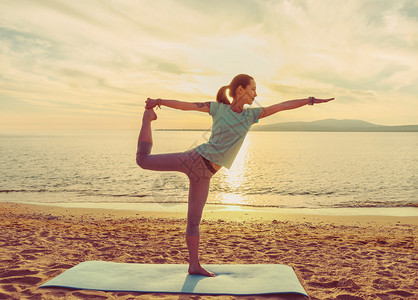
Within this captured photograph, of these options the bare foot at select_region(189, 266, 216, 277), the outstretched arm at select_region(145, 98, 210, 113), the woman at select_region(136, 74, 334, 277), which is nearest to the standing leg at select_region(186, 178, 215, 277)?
the woman at select_region(136, 74, 334, 277)

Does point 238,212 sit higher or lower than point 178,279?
lower

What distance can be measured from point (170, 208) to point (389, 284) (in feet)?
38.6

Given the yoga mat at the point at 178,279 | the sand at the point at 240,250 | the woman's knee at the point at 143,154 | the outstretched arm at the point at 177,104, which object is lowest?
the sand at the point at 240,250

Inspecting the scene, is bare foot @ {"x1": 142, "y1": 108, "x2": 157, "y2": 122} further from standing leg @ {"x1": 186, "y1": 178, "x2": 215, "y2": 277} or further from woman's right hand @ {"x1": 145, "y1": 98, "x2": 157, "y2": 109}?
standing leg @ {"x1": 186, "y1": 178, "x2": 215, "y2": 277}

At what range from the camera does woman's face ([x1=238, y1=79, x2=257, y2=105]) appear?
4652 millimetres

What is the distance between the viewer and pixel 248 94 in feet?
15.3

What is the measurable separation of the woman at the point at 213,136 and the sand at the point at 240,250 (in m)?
1.62

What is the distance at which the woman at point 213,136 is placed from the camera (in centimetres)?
433

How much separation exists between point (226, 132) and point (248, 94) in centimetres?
68

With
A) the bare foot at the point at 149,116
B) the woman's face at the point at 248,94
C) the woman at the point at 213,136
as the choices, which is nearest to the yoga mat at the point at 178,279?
the woman at the point at 213,136

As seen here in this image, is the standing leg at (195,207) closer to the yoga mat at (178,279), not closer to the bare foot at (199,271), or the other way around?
the bare foot at (199,271)

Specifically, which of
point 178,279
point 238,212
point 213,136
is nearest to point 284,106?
point 213,136

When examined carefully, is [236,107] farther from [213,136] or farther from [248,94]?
[213,136]

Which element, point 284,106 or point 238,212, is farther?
point 238,212
